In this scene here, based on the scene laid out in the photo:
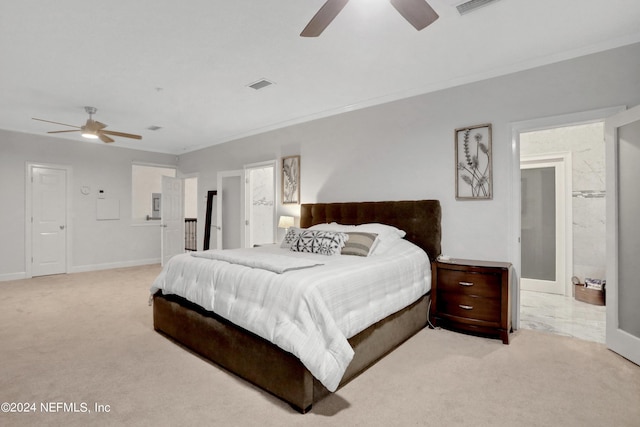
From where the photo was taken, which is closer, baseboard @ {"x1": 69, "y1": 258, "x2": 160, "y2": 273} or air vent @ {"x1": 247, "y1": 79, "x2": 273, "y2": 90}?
air vent @ {"x1": 247, "y1": 79, "x2": 273, "y2": 90}

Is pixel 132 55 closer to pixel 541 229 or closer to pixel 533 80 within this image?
pixel 533 80

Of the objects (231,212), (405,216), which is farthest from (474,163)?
(231,212)

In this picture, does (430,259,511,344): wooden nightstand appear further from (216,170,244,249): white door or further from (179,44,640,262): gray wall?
(216,170,244,249): white door

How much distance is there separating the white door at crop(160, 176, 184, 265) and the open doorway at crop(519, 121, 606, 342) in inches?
252

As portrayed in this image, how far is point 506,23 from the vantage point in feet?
8.17

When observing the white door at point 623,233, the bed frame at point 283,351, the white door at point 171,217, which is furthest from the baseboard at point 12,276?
the white door at point 623,233

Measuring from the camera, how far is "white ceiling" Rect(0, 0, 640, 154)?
2326mm

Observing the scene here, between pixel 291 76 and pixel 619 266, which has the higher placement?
pixel 291 76

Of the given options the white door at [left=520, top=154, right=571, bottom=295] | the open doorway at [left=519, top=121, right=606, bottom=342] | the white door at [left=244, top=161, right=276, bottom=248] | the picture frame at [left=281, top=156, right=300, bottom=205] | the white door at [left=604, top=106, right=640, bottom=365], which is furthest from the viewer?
the white door at [left=244, top=161, right=276, bottom=248]

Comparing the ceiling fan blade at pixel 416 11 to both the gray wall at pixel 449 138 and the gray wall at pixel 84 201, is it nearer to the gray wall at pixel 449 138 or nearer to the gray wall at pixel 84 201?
the gray wall at pixel 449 138

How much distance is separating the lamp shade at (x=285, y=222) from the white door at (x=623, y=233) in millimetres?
3589

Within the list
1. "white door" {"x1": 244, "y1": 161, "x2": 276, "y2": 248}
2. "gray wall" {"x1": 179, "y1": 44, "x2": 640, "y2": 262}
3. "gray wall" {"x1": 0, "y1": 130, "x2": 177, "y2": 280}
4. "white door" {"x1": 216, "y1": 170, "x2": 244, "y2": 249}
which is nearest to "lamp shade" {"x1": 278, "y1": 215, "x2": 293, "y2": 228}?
"gray wall" {"x1": 179, "y1": 44, "x2": 640, "y2": 262}

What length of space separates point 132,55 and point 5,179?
175 inches

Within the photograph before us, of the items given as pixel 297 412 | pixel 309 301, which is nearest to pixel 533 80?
pixel 309 301
